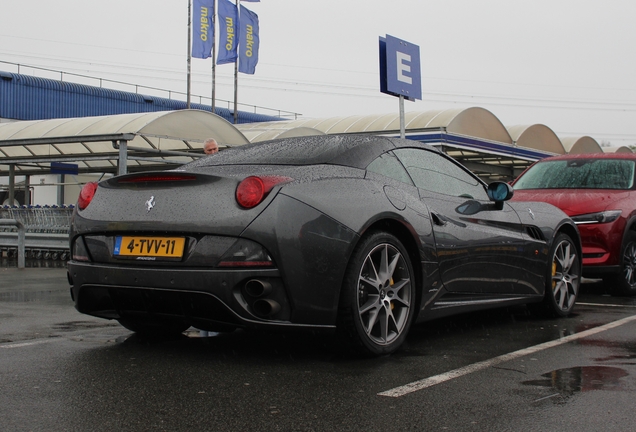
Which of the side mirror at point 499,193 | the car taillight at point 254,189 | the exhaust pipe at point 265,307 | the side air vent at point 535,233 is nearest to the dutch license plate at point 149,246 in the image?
the car taillight at point 254,189

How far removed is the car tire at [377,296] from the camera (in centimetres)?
440

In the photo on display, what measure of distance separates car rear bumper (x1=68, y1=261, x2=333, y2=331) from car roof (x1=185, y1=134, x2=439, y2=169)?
3.10 feet

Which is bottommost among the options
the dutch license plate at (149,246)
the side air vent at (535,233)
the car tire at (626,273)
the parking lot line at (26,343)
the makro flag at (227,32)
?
the parking lot line at (26,343)

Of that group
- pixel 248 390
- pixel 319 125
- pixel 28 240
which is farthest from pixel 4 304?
pixel 319 125

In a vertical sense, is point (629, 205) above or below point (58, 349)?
above

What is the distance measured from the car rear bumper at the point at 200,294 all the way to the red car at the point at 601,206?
4952mm

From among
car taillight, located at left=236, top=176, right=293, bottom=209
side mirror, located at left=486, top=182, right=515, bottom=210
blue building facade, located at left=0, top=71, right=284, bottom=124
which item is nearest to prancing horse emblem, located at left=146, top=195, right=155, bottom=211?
car taillight, located at left=236, top=176, right=293, bottom=209

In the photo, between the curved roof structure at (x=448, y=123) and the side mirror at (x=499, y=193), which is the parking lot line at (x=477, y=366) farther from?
the curved roof structure at (x=448, y=123)

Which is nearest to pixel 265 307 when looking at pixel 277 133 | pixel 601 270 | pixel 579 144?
pixel 601 270

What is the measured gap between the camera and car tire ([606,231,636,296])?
846cm

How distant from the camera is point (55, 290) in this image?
8836 mm

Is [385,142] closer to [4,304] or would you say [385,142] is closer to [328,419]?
[328,419]

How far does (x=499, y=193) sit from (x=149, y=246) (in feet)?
9.02

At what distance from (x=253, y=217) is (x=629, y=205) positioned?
5.80 meters
